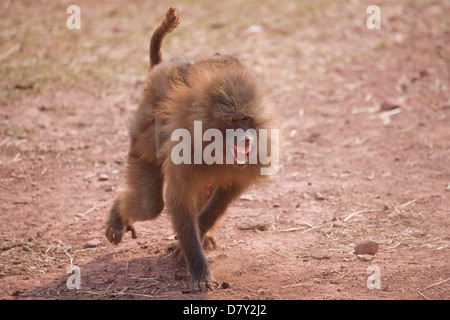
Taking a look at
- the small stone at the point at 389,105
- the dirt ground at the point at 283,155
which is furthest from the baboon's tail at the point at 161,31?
the small stone at the point at 389,105

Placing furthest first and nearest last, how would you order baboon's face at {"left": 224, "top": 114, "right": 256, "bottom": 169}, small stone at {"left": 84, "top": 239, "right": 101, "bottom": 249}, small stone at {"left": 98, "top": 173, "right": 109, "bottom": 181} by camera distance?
small stone at {"left": 98, "top": 173, "right": 109, "bottom": 181}, small stone at {"left": 84, "top": 239, "right": 101, "bottom": 249}, baboon's face at {"left": 224, "top": 114, "right": 256, "bottom": 169}

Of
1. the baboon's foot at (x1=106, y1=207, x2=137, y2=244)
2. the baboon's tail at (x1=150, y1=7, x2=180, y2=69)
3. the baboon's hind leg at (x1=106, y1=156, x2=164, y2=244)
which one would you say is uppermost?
the baboon's tail at (x1=150, y1=7, x2=180, y2=69)

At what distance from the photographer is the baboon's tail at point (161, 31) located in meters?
4.64

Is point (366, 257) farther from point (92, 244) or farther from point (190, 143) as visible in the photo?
point (92, 244)

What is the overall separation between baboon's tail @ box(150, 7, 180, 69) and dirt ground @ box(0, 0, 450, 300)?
1.50 metres

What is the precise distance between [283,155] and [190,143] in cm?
Answer: 85

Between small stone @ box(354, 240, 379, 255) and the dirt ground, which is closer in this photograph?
the dirt ground

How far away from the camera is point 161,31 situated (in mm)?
4824

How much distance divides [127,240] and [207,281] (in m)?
1.22

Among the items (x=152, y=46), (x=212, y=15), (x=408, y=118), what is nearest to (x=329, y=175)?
(x=408, y=118)

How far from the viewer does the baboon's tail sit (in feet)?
15.2

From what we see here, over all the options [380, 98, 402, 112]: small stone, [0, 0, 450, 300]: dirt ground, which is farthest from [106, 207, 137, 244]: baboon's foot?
[380, 98, 402, 112]: small stone

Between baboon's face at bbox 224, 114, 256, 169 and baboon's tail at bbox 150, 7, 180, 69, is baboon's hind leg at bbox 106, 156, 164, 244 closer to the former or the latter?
baboon's tail at bbox 150, 7, 180, 69

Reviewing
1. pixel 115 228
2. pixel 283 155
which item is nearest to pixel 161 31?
pixel 283 155
